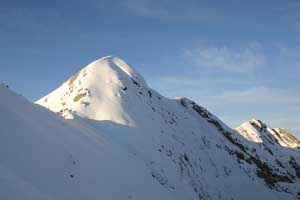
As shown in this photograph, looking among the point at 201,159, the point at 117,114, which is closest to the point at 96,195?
the point at 117,114

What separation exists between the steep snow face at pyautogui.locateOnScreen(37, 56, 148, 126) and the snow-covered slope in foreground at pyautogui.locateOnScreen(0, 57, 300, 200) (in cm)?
11

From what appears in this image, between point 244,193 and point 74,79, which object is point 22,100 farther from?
point 244,193

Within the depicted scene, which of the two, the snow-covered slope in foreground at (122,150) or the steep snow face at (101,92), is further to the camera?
the steep snow face at (101,92)

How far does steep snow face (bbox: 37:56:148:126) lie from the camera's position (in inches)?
1387

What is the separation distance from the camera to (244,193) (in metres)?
40.9

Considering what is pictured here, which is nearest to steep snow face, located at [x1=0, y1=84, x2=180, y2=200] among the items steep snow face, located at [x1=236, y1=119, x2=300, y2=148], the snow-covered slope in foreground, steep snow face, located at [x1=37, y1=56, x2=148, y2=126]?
the snow-covered slope in foreground

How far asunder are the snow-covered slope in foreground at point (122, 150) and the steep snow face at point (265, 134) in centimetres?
1996

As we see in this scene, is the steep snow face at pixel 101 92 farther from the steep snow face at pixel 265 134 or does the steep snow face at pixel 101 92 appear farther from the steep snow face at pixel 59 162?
the steep snow face at pixel 265 134

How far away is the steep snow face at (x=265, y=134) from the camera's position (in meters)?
84.6

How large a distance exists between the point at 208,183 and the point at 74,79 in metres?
19.9

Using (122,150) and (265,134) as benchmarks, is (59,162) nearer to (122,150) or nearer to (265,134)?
(122,150)

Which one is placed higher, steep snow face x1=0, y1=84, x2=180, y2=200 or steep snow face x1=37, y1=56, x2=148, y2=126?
steep snow face x1=37, y1=56, x2=148, y2=126

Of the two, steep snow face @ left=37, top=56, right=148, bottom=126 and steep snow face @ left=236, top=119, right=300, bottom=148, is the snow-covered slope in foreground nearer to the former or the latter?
steep snow face @ left=37, top=56, right=148, bottom=126

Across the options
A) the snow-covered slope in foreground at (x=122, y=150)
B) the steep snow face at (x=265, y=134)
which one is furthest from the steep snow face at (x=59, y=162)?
the steep snow face at (x=265, y=134)
